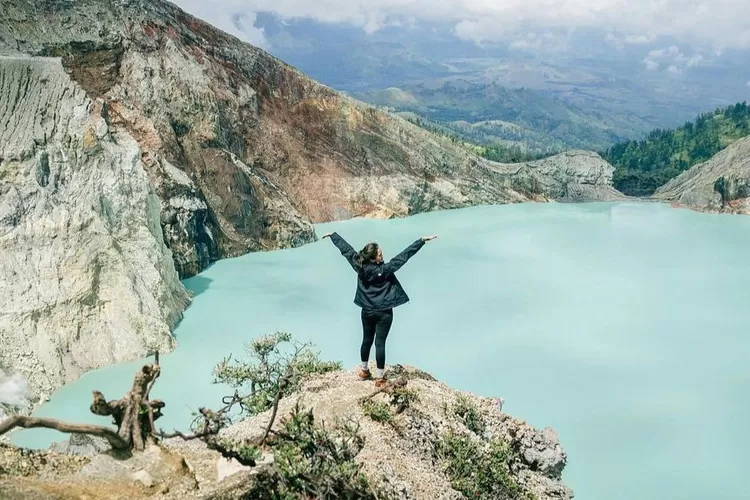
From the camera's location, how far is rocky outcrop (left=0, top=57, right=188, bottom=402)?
1505 centimetres

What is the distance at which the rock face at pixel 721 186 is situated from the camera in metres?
46.2

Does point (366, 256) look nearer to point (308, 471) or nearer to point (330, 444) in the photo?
point (330, 444)

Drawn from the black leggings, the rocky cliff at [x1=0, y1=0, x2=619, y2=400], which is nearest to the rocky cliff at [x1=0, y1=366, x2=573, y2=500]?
the black leggings

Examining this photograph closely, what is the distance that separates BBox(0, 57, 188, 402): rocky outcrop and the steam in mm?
206

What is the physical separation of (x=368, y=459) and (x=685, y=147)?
81530 millimetres

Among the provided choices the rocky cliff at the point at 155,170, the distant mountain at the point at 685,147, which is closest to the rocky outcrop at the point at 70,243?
the rocky cliff at the point at 155,170

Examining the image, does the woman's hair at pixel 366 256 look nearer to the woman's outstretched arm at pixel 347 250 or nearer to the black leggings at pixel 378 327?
the woman's outstretched arm at pixel 347 250

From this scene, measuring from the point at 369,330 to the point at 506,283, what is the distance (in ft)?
54.8

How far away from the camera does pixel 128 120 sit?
29.2 m

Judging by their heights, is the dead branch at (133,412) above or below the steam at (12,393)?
above

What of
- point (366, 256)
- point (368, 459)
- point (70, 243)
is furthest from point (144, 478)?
point (70, 243)

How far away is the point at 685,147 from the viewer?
262ft

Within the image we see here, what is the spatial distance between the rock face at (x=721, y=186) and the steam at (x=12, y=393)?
4423 centimetres

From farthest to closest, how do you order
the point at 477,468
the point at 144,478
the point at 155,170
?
the point at 155,170 → the point at 477,468 → the point at 144,478
